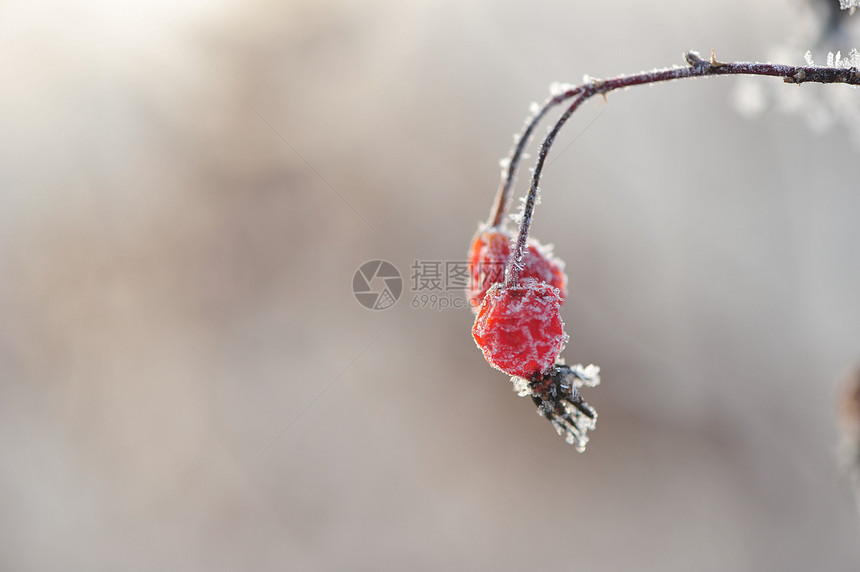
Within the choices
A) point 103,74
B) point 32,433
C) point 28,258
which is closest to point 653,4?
point 103,74

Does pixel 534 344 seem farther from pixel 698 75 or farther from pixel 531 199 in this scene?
pixel 698 75

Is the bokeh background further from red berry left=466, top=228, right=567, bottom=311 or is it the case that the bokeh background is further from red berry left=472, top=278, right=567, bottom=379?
red berry left=472, top=278, right=567, bottom=379

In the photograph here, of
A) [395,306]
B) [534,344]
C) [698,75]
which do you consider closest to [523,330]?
[534,344]

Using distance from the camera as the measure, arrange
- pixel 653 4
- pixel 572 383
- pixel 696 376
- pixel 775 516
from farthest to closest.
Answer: pixel 653 4
pixel 696 376
pixel 775 516
pixel 572 383

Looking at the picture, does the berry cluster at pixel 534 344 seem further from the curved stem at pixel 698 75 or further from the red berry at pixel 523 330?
the curved stem at pixel 698 75

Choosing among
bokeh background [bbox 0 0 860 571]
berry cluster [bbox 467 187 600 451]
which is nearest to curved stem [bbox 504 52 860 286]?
berry cluster [bbox 467 187 600 451]

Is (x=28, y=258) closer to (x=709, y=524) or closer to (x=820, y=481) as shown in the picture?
(x=709, y=524)
